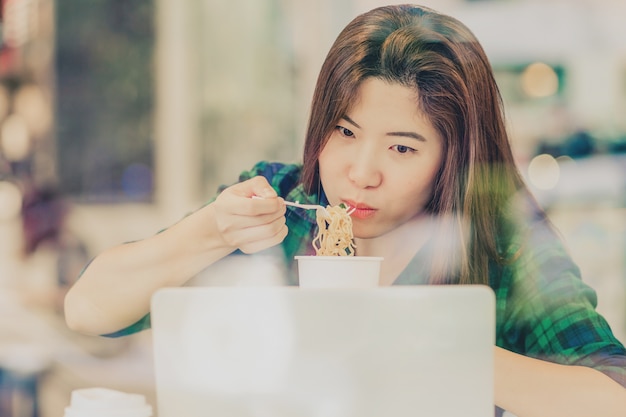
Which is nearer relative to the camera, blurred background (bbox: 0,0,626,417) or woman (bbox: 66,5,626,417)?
woman (bbox: 66,5,626,417)

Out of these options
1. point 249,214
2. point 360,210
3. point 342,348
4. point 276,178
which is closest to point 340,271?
point 342,348

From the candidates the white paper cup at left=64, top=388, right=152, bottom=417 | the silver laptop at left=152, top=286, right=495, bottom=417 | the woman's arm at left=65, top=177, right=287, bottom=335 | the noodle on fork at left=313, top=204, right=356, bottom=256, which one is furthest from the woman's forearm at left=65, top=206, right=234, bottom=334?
the silver laptop at left=152, top=286, right=495, bottom=417

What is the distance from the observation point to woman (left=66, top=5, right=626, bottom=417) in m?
1.34

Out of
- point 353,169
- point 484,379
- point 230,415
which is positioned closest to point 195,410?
point 230,415

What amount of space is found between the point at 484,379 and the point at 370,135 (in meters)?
0.57

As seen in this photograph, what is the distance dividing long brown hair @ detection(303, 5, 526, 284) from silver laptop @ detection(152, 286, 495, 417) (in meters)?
0.57

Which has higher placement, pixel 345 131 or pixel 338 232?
pixel 345 131

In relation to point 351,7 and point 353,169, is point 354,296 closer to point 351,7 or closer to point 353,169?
point 353,169

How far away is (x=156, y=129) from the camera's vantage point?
3355 mm

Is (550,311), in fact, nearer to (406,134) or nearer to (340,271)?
(406,134)

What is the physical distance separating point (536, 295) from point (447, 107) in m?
0.38

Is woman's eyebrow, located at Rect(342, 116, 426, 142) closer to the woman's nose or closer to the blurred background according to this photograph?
the woman's nose

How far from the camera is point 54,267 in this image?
3.30 m

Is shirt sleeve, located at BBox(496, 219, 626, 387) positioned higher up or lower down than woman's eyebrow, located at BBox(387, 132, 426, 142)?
lower down
